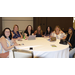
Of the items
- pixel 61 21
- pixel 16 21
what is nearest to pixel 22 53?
pixel 16 21

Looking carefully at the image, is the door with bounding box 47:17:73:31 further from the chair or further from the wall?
the chair

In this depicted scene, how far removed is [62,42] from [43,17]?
163 inches

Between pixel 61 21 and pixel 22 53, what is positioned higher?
pixel 61 21

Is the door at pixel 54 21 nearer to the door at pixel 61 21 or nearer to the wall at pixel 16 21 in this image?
the door at pixel 61 21

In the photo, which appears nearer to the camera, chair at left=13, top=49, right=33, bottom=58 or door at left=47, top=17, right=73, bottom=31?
chair at left=13, top=49, right=33, bottom=58

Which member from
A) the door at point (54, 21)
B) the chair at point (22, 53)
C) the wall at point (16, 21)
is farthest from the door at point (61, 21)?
the chair at point (22, 53)

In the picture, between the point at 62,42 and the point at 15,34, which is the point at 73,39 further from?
the point at 15,34

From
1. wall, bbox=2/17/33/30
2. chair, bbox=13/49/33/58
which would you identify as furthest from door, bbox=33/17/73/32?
chair, bbox=13/49/33/58

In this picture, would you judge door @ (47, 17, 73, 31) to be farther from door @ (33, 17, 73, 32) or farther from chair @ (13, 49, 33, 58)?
chair @ (13, 49, 33, 58)

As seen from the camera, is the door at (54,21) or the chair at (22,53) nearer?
the chair at (22,53)

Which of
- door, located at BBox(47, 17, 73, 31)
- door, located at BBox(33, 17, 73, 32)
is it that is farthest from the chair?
door, located at BBox(47, 17, 73, 31)

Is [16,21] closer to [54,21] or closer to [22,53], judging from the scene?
[54,21]

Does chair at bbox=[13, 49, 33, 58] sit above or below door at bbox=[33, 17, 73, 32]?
below
